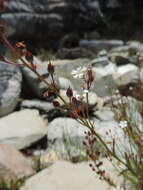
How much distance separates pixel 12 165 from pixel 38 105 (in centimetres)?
168

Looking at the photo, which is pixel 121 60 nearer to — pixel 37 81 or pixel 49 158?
pixel 37 81

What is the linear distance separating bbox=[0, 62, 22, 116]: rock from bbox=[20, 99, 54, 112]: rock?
0.52 ft

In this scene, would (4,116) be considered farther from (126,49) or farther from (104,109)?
(126,49)

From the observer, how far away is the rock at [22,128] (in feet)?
15.0

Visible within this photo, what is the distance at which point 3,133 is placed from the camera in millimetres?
4609

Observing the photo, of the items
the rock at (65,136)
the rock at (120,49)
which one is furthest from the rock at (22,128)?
the rock at (120,49)

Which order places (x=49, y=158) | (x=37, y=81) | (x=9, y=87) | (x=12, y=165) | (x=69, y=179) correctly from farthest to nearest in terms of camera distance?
(x=37, y=81) < (x=9, y=87) < (x=49, y=158) < (x=12, y=165) < (x=69, y=179)

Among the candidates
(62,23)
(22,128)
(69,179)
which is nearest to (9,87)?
(22,128)

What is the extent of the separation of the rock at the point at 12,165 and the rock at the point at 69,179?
28cm

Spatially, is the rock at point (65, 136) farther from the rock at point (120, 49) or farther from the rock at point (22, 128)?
the rock at point (120, 49)

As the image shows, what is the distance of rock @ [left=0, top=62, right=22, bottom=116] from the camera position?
17.1 feet

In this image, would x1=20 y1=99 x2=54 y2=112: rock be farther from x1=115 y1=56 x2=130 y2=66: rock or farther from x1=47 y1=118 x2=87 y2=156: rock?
x1=115 y1=56 x2=130 y2=66: rock

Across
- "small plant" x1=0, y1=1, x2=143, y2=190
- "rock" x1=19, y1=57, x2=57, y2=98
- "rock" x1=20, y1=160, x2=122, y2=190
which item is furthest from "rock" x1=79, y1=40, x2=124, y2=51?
"small plant" x1=0, y1=1, x2=143, y2=190

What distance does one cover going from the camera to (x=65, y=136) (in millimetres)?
4648
